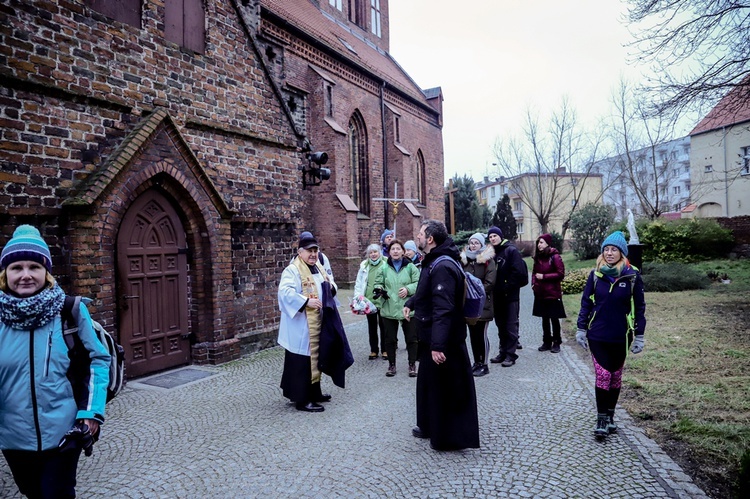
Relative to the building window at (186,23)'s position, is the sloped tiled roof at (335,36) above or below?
above

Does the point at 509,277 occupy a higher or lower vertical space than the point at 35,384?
higher

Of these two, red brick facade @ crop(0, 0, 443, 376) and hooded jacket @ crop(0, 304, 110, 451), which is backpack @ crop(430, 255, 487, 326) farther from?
red brick facade @ crop(0, 0, 443, 376)

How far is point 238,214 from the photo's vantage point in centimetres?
862

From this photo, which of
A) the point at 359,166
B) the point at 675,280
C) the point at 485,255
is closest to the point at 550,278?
the point at 485,255

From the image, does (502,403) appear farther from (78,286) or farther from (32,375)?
(78,286)

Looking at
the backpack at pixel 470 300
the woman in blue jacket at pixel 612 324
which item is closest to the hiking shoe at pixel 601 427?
the woman in blue jacket at pixel 612 324

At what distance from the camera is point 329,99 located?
1920cm

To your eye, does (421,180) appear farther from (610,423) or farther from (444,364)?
(444,364)

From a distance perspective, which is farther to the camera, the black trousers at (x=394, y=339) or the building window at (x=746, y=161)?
the building window at (x=746, y=161)

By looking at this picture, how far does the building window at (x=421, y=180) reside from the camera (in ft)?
95.5

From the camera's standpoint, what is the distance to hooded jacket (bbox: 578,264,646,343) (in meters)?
4.53

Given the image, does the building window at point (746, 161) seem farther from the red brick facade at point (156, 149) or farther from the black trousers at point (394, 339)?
the red brick facade at point (156, 149)

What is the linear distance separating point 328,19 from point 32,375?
963 inches

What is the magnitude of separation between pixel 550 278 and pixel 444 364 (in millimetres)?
4092
